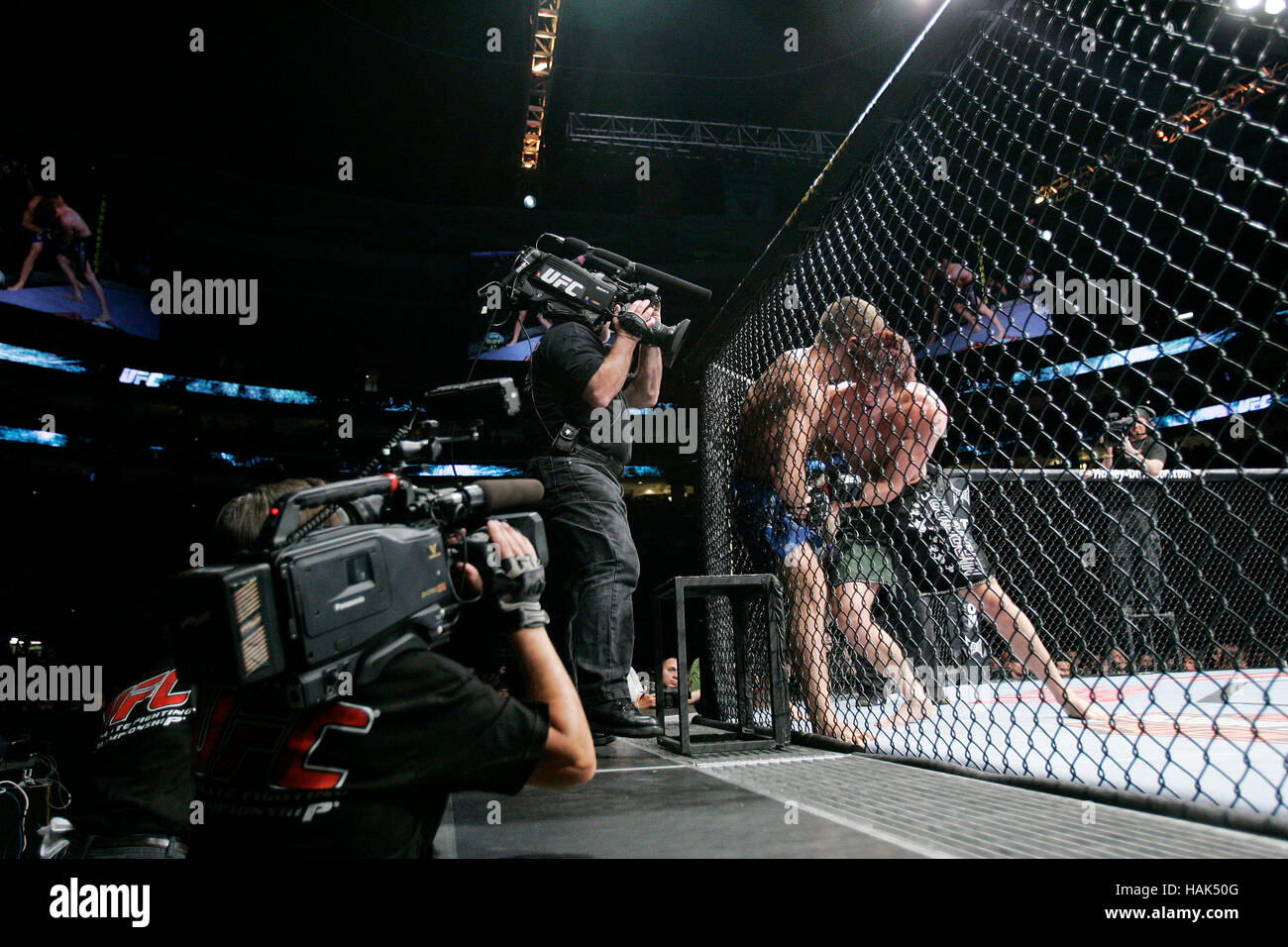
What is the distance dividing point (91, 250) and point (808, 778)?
37.2 ft

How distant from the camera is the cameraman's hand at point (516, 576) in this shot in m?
0.99

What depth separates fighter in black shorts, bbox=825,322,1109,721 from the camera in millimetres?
2111

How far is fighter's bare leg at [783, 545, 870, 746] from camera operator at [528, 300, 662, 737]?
53 centimetres

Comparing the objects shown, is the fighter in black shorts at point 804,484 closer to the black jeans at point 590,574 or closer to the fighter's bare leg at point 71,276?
the black jeans at point 590,574

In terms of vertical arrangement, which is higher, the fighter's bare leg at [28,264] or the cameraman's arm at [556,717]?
the fighter's bare leg at [28,264]

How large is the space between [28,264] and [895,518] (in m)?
10.9

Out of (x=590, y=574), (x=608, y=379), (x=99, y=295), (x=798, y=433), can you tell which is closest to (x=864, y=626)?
(x=798, y=433)

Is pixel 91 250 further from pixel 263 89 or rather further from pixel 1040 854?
pixel 1040 854

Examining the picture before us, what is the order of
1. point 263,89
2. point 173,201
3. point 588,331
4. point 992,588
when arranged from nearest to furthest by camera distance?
point 588,331 < point 992,588 < point 263,89 < point 173,201

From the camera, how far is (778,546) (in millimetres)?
2207

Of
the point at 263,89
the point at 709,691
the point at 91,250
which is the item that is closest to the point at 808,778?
the point at 709,691

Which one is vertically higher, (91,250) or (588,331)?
(91,250)

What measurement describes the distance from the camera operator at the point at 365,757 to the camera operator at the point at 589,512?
822 mm

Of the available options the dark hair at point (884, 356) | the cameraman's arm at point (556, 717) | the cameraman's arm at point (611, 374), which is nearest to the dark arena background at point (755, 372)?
the dark hair at point (884, 356)
